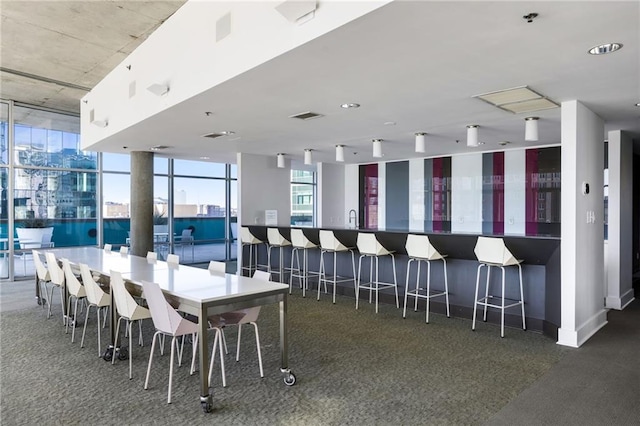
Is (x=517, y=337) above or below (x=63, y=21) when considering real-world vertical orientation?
below

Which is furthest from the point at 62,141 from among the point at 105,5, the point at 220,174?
the point at 105,5

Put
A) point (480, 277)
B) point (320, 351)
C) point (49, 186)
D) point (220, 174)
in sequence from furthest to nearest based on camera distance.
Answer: point (220, 174)
point (49, 186)
point (480, 277)
point (320, 351)

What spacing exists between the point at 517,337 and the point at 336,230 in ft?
9.18

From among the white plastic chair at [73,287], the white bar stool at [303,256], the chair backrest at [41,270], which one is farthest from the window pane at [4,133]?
the white bar stool at [303,256]

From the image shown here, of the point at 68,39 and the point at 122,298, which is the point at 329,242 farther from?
the point at 68,39

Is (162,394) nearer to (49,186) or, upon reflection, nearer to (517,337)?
(517,337)

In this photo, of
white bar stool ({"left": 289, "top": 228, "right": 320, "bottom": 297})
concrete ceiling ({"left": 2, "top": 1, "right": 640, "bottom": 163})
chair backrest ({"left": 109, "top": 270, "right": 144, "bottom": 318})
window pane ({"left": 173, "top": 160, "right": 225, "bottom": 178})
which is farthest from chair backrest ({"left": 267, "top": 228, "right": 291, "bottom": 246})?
window pane ({"left": 173, "top": 160, "right": 225, "bottom": 178})

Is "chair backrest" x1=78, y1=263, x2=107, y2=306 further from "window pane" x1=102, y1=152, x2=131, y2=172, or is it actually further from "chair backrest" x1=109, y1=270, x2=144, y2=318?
"window pane" x1=102, y1=152, x2=131, y2=172

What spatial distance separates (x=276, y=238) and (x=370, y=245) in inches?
76.6

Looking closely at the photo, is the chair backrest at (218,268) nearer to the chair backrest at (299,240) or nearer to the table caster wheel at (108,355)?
the table caster wheel at (108,355)

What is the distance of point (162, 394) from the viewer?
118 inches

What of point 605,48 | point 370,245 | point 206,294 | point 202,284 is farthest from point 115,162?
point 605,48

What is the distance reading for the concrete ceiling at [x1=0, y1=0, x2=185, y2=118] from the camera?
173 inches

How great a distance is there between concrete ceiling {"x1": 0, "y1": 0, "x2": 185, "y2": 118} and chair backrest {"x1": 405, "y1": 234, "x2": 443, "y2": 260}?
3704 mm
